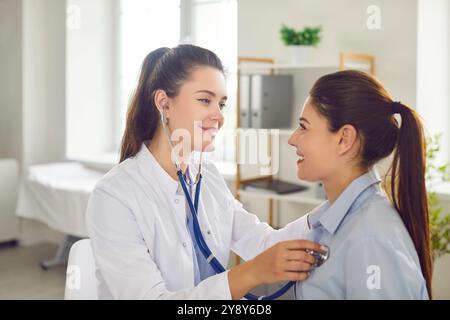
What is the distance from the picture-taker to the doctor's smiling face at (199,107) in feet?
3.75

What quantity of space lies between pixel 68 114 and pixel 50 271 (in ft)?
3.72

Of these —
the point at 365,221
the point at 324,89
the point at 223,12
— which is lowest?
the point at 365,221

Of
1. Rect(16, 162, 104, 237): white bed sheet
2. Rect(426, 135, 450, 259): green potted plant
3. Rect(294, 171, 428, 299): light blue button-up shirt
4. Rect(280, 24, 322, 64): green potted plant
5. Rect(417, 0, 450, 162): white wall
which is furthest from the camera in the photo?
Rect(16, 162, 104, 237): white bed sheet

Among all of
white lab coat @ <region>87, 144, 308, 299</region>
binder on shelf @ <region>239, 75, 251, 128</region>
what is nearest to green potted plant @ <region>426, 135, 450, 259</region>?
binder on shelf @ <region>239, 75, 251, 128</region>

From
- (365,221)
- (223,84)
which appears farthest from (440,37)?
(365,221)

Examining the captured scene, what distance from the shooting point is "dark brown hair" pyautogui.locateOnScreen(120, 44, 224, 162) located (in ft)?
3.84

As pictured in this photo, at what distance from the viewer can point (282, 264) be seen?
0.87 meters

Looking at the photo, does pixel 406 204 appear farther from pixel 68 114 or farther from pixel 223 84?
pixel 68 114

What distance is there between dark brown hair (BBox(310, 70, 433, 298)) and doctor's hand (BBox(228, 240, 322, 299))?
0.61 ft

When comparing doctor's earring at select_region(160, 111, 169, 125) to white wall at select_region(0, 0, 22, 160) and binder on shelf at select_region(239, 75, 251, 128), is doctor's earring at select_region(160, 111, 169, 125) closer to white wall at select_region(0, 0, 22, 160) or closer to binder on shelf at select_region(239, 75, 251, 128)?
binder on shelf at select_region(239, 75, 251, 128)

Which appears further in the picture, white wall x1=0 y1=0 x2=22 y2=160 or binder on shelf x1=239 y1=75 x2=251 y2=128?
white wall x1=0 y1=0 x2=22 y2=160

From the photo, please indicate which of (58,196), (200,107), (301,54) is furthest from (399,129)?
(58,196)

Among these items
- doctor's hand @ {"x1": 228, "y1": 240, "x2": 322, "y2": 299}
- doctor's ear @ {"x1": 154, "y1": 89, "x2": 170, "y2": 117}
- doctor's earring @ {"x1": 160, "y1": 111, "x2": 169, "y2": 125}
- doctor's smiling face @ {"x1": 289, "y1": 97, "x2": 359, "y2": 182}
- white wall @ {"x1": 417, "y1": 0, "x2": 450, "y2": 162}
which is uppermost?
white wall @ {"x1": 417, "y1": 0, "x2": 450, "y2": 162}

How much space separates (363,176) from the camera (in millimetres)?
999
